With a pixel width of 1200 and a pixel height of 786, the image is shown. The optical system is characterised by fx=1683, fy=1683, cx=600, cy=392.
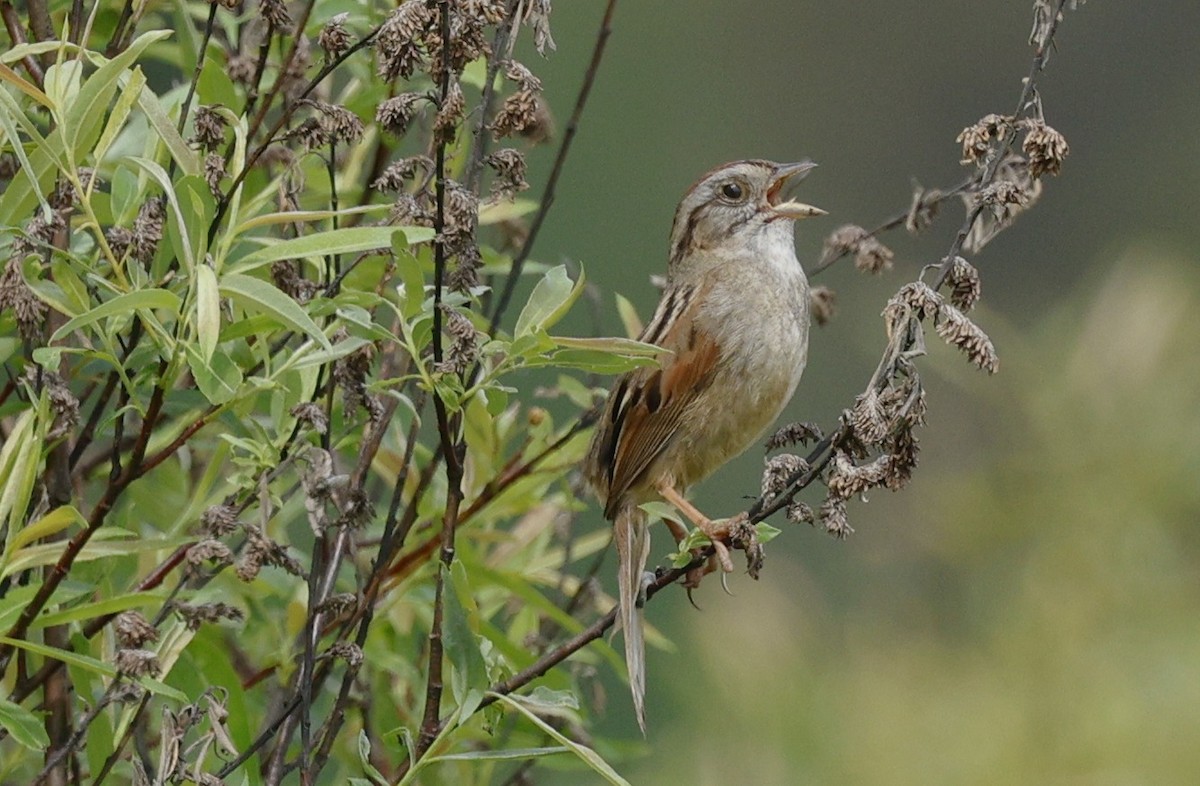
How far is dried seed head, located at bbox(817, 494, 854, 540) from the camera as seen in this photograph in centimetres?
182

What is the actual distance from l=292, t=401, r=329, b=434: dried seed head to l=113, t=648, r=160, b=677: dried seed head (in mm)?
309

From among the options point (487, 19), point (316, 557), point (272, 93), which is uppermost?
point (487, 19)

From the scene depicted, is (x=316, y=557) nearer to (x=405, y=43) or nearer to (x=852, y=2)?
(x=405, y=43)

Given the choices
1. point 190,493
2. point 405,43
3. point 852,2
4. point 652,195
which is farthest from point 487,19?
point 852,2

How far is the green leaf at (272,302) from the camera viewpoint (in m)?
1.63

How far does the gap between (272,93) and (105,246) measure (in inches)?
13.7

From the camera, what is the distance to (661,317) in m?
3.24

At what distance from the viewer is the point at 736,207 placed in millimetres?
3430

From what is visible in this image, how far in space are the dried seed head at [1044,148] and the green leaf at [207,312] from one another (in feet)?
2.85

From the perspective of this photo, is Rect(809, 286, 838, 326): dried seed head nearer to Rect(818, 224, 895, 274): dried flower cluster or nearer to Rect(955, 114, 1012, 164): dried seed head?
Rect(818, 224, 895, 274): dried flower cluster

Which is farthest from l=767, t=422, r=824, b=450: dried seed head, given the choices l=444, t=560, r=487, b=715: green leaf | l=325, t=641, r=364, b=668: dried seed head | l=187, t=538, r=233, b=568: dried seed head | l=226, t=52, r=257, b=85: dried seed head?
l=226, t=52, r=257, b=85: dried seed head

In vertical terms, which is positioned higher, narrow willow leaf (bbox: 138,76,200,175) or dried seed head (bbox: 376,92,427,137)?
dried seed head (bbox: 376,92,427,137)

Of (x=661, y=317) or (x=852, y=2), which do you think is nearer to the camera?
(x=661, y=317)

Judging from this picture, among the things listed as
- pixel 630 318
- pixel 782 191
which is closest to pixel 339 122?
pixel 630 318
